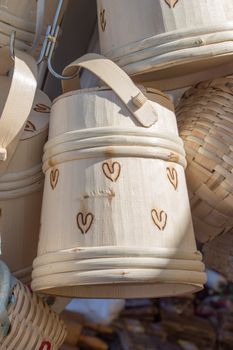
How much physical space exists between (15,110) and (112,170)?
13 centimetres

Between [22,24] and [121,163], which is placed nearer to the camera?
[121,163]

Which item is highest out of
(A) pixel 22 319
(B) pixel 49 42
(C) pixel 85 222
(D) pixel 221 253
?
(B) pixel 49 42

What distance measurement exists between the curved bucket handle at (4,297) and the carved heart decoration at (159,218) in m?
0.18

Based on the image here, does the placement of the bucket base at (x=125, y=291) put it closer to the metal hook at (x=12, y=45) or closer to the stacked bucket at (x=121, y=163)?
the stacked bucket at (x=121, y=163)

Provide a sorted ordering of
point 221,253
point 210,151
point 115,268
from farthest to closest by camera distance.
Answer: point 221,253, point 210,151, point 115,268

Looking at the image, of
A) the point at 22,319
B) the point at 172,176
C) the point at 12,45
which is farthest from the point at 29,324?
the point at 12,45

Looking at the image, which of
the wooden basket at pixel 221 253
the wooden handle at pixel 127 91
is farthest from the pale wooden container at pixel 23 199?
the wooden basket at pixel 221 253

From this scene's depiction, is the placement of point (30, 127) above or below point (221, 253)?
above

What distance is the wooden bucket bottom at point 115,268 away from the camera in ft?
1.83

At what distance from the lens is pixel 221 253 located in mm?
830

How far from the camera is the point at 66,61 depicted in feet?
2.95

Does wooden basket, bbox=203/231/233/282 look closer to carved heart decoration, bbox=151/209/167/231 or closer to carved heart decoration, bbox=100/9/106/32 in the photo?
carved heart decoration, bbox=151/209/167/231

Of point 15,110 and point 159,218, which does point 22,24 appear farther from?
point 159,218

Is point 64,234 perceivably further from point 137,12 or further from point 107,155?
point 137,12
